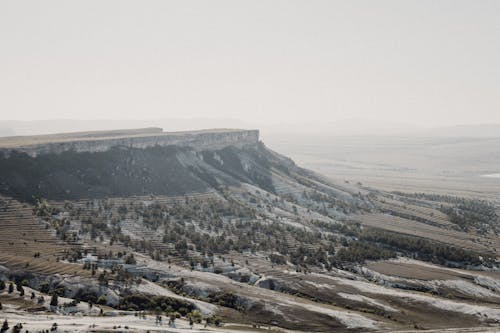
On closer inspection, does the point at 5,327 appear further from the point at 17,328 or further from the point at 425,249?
the point at 425,249

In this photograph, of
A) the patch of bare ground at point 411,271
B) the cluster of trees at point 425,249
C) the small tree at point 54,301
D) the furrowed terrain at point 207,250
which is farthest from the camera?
the cluster of trees at point 425,249

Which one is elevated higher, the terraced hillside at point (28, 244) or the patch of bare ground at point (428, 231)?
the terraced hillside at point (28, 244)

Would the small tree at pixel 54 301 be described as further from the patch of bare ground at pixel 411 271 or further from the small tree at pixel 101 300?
the patch of bare ground at pixel 411 271

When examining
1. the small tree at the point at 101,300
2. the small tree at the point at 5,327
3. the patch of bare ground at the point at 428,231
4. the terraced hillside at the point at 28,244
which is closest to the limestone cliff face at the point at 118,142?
the terraced hillside at the point at 28,244

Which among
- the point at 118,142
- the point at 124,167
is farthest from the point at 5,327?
the point at 118,142

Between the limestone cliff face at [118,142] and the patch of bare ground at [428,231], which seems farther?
the patch of bare ground at [428,231]

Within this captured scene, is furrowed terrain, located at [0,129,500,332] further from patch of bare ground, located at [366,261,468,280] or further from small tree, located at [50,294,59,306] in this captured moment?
patch of bare ground, located at [366,261,468,280]

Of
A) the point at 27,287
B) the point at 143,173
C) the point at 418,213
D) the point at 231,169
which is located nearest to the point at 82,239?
the point at 27,287
